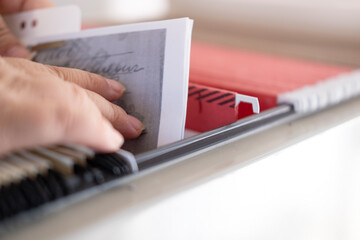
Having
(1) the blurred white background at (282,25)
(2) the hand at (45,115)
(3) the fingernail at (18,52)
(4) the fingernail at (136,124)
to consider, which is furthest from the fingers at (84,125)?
(1) the blurred white background at (282,25)

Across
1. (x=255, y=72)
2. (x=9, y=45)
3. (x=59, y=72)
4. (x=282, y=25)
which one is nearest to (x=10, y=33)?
(x=9, y=45)

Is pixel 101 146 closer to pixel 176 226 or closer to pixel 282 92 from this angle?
pixel 176 226

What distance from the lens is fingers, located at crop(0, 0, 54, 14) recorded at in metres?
0.78

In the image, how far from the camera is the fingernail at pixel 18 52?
69cm

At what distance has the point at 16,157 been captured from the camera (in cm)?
35

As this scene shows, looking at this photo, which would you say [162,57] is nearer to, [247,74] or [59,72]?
[59,72]

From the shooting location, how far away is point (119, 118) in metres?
0.48

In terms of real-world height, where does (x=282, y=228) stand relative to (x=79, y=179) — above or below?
→ below

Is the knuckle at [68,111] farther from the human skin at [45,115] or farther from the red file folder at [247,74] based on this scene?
the red file folder at [247,74]

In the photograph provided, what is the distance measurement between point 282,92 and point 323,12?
53cm

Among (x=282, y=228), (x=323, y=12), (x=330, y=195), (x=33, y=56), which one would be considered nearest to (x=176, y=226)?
(x=282, y=228)

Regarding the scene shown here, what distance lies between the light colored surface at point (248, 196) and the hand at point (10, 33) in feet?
1.31

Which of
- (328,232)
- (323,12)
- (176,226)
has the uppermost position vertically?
(323,12)

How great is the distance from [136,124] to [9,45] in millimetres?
347
